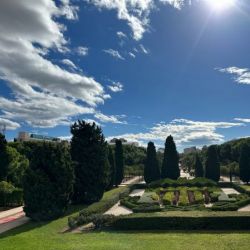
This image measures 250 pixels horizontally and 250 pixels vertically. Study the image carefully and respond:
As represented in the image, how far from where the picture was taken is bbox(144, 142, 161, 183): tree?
153ft

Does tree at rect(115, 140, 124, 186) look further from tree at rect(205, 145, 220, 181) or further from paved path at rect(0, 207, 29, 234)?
paved path at rect(0, 207, 29, 234)

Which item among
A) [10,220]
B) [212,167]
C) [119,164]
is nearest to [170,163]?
[212,167]

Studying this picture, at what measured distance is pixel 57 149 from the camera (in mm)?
21000

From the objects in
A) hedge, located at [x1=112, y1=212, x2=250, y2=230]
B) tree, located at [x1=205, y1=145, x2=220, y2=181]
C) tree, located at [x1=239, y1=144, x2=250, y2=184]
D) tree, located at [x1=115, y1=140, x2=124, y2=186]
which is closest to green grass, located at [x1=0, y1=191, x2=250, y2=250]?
hedge, located at [x1=112, y1=212, x2=250, y2=230]

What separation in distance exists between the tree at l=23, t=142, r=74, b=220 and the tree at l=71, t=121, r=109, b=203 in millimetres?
4924

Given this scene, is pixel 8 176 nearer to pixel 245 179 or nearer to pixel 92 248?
pixel 92 248

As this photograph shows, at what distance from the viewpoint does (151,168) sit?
46.8 metres

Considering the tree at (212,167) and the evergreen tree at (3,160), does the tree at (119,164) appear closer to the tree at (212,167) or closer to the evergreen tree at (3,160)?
the tree at (212,167)

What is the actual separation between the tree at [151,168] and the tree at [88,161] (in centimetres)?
1913

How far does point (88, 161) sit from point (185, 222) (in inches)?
475

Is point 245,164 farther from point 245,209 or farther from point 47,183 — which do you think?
point 47,183

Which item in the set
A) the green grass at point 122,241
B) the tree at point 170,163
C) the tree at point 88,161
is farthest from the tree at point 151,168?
the green grass at point 122,241

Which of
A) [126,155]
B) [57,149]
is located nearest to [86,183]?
[57,149]

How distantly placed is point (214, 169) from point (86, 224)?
31380 millimetres
